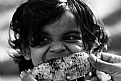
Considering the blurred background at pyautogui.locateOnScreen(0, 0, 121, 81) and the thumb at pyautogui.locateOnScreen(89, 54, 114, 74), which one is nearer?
the thumb at pyautogui.locateOnScreen(89, 54, 114, 74)

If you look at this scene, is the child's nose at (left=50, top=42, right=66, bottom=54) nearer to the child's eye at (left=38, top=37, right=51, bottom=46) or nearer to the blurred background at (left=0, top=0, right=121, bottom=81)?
the child's eye at (left=38, top=37, right=51, bottom=46)

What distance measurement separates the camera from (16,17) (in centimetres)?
202

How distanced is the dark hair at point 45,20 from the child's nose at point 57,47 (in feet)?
0.41

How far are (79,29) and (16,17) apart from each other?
0.50 meters

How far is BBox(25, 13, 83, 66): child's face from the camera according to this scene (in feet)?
5.43

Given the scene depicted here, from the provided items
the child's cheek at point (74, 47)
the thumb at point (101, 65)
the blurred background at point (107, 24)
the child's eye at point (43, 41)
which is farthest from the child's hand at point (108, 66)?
the blurred background at point (107, 24)

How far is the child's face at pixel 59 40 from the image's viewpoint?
1.65 m

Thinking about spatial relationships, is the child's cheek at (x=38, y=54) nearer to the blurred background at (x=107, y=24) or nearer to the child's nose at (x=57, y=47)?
the child's nose at (x=57, y=47)

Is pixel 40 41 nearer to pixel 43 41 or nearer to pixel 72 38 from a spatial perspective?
pixel 43 41

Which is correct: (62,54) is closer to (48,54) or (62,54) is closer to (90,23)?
(48,54)

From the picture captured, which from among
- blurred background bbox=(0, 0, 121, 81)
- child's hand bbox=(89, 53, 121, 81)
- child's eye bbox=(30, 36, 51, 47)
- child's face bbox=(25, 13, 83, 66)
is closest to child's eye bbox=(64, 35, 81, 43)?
child's face bbox=(25, 13, 83, 66)

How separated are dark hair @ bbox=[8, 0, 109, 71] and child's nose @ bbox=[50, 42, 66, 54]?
4.9 inches

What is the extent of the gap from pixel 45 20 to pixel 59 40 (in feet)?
0.50

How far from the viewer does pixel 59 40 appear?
1.67m
